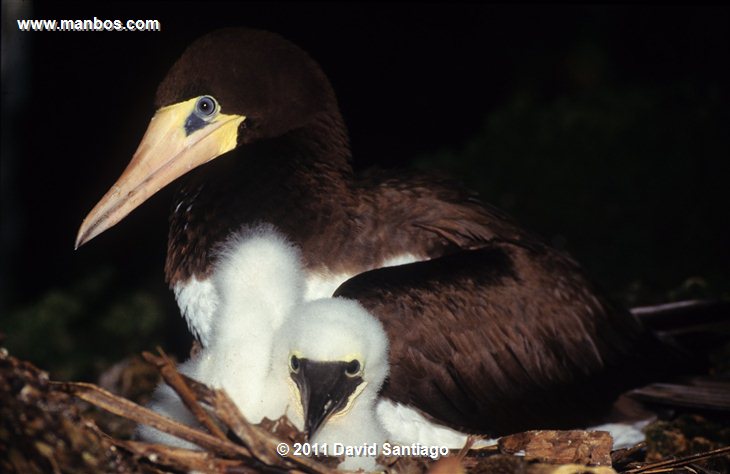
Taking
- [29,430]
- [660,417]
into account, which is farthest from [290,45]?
[660,417]

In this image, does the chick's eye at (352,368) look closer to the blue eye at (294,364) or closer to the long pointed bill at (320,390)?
the long pointed bill at (320,390)

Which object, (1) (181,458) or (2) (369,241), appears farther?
(2) (369,241)

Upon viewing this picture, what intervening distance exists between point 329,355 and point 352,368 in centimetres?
10

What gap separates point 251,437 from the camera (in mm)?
2775

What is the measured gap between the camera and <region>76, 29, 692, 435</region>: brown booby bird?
11.2 ft

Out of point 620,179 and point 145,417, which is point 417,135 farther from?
point 145,417

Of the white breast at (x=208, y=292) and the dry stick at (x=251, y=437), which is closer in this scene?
the dry stick at (x=251, y=437)

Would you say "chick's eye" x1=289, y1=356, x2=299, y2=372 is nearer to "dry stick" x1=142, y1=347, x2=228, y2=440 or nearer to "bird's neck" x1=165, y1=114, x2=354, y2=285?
"dry stick" x1=142, y1=347, x2=228, y2=440

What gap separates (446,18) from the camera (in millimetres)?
6992

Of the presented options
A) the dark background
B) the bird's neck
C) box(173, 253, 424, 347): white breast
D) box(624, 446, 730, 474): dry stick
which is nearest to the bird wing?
box(173, 253, 424, 347): white breast

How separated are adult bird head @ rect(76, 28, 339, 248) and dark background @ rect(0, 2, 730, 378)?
0.59 meters

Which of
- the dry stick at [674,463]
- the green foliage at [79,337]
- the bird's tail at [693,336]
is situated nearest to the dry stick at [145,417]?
the dry stick at [674,463]

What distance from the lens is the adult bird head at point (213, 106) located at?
11.7 feet

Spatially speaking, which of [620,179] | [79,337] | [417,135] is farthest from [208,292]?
[417,135]
